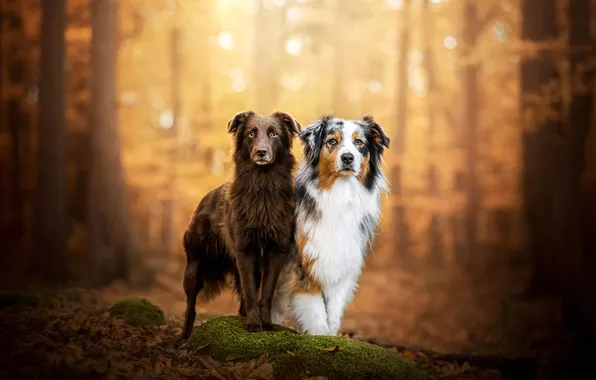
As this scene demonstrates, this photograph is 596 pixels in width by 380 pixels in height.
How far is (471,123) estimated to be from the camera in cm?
1767

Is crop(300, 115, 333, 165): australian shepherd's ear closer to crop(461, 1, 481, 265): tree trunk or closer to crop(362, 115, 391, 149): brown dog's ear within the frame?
crop(362, 115, 391, 149): brown dog's ear

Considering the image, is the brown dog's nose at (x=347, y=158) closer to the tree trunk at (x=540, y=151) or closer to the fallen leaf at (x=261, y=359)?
the fallen leaf at (x=261, y=359)

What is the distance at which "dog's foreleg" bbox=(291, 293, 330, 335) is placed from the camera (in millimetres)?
5676

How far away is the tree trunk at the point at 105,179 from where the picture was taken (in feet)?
39.6

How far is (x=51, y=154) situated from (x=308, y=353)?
916cm

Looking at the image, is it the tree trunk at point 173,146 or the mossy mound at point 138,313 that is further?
the tree trunk at point 173,146

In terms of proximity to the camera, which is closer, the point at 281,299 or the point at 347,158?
the point at 347,158

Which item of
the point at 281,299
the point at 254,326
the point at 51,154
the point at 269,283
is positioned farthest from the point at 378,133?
the point at 51,154

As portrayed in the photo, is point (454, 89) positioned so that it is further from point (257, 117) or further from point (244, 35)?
point (257, 117)

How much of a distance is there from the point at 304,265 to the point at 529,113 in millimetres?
7498

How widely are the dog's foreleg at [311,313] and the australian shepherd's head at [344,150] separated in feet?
3.69

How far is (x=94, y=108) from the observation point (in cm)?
1216

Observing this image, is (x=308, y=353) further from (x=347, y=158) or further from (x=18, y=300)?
(x=18, y=300)

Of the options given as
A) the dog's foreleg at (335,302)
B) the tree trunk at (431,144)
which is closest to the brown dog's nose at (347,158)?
the dog's foreleg at (335,302)
